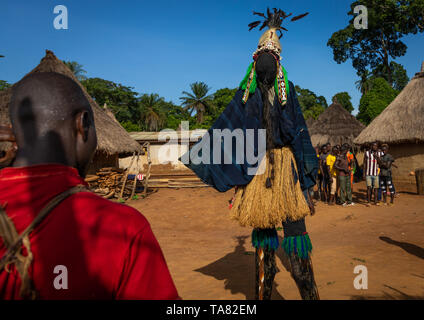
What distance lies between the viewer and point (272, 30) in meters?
2.90

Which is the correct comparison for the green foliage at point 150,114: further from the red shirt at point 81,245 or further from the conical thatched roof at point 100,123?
the red shirt at point 81,245

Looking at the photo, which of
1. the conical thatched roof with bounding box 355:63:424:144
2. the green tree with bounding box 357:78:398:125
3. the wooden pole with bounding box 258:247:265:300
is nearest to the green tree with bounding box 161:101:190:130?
the green tree with bounding box 357:78:398:125

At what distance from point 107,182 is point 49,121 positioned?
13031 mm

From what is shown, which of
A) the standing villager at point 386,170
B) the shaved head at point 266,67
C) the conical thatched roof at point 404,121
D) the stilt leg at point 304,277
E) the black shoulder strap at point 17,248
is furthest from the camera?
the conical thatched roof at point 404,121

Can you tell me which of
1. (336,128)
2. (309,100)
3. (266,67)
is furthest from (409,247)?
(309,100)

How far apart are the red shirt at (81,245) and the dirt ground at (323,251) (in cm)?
292

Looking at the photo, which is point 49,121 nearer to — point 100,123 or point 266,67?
point 266,67

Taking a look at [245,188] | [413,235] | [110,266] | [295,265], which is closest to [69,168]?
[110,266]

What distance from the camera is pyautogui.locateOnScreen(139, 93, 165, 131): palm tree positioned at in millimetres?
44281

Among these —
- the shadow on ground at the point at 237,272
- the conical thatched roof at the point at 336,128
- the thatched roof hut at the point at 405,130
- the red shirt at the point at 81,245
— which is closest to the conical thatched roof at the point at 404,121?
the thatched roof hut at the point at 405,130

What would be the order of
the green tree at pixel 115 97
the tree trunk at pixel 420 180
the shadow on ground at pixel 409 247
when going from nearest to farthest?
the shadow on ground at pixel 409 247
the tree trunk at pixel 420 180
the green tree at pixel 115 97

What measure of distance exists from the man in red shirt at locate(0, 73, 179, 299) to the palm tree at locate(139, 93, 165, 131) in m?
44.0

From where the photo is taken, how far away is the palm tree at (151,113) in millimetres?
44281
